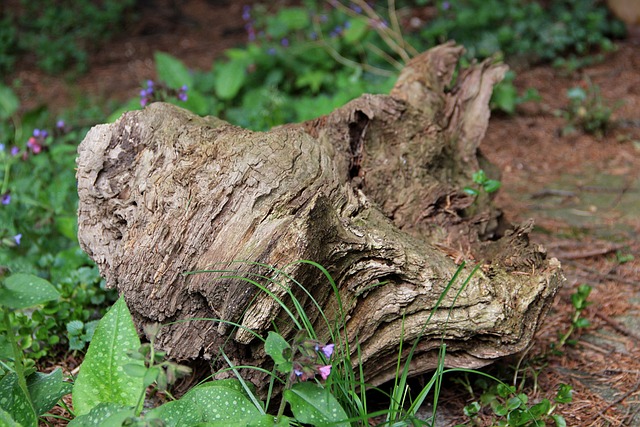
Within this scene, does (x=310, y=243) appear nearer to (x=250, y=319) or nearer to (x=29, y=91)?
(x=250, y=319)

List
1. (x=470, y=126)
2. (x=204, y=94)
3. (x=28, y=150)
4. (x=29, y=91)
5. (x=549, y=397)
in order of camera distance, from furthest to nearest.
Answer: (x=29, y=91) → (x=204, y=94) → (x=28, y=150) → (x=470, y=126) → (x=549, y=397)

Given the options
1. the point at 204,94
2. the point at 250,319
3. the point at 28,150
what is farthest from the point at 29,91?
the point at 250,319

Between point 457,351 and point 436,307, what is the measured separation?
30cm

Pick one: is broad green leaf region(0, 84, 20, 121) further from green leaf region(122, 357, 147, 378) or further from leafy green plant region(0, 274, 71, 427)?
green leaf region(122, 357, 147, 378)

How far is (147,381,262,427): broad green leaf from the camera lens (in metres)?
1.87

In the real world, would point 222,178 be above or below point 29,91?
above

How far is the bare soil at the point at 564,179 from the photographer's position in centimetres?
253

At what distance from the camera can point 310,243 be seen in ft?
6.70

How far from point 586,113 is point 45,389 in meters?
4.17

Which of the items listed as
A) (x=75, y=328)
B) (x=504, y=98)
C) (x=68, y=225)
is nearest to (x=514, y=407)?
(x=75, y=328)

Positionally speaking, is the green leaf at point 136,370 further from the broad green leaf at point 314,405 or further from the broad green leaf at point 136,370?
the broad green leaf at point 314,405

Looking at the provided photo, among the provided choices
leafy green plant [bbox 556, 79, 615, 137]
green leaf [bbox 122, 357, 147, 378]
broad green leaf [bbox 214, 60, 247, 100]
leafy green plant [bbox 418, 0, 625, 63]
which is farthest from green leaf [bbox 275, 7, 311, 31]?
green leaf [bbox 122, 357, 147, 378]

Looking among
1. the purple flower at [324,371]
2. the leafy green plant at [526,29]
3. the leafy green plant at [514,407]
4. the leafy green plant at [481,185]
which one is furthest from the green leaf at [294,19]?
the purple flower at [324,371]

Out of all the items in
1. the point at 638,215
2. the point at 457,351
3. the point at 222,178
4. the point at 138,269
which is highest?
the point at 222,178
